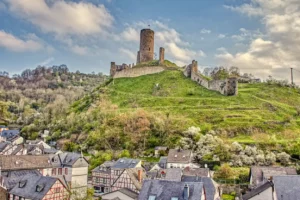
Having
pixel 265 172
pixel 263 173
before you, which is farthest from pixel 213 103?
pixel 263 173

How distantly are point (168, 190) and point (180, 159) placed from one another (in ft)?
83.0

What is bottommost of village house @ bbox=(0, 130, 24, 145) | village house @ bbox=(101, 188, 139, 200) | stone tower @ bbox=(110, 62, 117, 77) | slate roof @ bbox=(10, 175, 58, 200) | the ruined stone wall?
village house @ bbox=(101, 188, 139, 200)

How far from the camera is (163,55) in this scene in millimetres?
110438

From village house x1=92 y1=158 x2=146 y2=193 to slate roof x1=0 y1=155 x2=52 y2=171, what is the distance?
7.91 m

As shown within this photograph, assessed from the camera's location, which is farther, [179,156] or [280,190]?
[179,156]

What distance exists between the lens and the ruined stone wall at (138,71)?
109m

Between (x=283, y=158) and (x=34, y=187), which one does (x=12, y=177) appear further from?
(x=283, y=158)

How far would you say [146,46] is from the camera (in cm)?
11281

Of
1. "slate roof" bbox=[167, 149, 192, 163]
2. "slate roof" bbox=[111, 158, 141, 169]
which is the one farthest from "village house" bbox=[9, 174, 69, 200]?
"slate roof" bbox=[167, 149, 192, 163]

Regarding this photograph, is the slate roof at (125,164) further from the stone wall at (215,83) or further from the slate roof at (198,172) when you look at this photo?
the stone wall at (215,83)

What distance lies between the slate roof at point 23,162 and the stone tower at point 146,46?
7187cm

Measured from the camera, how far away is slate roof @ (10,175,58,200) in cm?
3325

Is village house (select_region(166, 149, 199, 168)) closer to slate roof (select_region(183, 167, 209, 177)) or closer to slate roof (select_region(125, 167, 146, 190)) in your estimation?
slate roof (select_region(183, 167, 209, 177))

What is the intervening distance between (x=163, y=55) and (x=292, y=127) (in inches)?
2163
